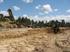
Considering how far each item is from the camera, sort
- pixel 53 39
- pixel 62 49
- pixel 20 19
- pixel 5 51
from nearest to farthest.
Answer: pixel 5 51 < pixel 62 49 < pixel 53 39 < pixel 20 19

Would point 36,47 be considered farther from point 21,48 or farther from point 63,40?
point 63,40

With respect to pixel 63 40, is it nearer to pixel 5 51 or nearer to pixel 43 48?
pixel 43 48

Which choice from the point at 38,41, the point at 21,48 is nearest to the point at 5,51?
the point at 21,48

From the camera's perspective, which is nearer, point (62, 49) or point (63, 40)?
point (62, 49)

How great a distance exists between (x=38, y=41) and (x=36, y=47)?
1412 mm

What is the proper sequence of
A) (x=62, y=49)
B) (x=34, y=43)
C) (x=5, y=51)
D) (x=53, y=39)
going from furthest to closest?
(x=53, y=39)
(x=34, y=43)
(x=62, y=49)
(x=5, y=51)

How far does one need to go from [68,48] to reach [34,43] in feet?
9.19

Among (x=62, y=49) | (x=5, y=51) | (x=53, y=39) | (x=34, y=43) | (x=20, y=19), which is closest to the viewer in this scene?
(x=5, y=51)

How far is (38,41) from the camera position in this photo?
48.7 feet

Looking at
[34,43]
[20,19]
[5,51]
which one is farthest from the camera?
[20,19]

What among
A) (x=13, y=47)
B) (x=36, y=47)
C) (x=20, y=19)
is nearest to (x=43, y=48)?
(x=36, y=47)

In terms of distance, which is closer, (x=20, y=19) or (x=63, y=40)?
(x=63, y=40)

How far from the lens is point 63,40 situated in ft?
49.0

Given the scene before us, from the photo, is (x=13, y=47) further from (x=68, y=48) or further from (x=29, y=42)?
(x=68, y=48)
